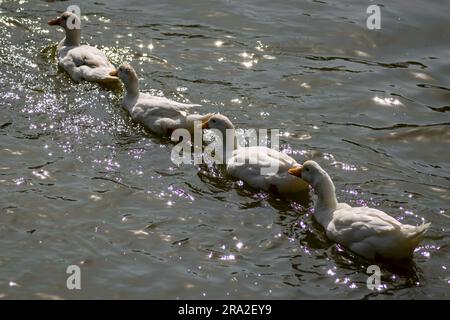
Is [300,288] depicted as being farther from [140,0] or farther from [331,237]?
[140,0]

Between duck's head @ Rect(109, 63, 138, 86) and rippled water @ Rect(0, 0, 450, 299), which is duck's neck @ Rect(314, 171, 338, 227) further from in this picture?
duck's head @ Rect(109, 63, 138, 86)

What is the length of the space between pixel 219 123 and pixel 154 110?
1.04m

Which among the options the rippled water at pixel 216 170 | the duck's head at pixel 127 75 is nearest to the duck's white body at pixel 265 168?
the rippled water at pixel 216 170

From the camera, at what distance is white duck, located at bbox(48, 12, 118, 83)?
1256 cm

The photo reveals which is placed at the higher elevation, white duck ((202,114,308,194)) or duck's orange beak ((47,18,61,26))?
duck's orange beak ((47,18,61,26))

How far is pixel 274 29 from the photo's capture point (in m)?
14.7

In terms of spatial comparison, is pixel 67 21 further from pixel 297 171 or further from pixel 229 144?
pixel 297 171

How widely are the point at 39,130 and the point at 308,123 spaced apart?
3.74m

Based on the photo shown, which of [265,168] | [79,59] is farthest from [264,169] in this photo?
[79,59]

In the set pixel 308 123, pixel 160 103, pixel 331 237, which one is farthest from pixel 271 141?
pixel 331 237

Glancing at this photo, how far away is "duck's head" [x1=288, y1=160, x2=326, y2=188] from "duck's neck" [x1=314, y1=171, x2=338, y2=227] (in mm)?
37

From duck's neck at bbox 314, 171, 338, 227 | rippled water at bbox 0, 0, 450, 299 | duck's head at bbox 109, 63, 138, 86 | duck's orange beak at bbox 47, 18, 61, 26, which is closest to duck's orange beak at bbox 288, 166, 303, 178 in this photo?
duck's neck at bbox 314, 171, 338, 227

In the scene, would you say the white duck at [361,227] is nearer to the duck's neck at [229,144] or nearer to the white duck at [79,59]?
the duck's neck at [229,144]

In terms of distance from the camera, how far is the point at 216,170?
1081 centimetres
